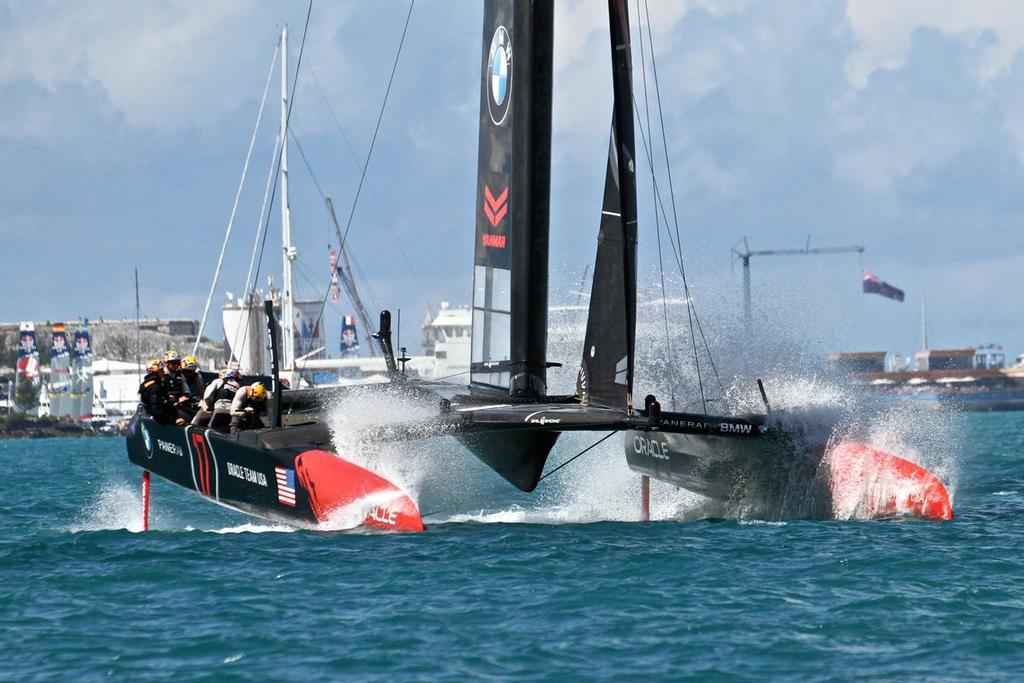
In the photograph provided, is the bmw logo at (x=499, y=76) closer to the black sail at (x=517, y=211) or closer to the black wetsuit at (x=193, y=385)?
the black sail at (x=517, y=211)

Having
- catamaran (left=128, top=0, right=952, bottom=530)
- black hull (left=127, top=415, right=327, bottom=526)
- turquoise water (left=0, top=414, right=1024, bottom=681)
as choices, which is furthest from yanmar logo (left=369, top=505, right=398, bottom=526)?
black hull (left=127, top=415, right=327, bottom=526)

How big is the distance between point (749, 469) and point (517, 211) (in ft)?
10.2

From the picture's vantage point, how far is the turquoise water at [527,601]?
707 centimetres

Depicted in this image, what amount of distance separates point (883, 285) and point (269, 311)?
91.7m

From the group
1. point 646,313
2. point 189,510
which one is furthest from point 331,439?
point 646,313

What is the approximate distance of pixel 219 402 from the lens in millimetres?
12828

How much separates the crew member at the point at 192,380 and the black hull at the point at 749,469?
15.6 feet

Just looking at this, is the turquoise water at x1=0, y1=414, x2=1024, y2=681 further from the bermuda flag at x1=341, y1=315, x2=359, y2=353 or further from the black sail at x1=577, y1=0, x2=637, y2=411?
the bermuda flag at x1=341, y1=315, x2=359, y2=353

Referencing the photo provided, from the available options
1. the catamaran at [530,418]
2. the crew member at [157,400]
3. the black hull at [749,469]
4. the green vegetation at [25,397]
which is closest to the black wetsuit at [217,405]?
the catamaran at [530,418]

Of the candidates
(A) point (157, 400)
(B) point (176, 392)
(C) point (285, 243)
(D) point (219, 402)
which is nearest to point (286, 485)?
(D) point (219, 402)

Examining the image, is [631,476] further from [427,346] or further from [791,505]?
[427,346]

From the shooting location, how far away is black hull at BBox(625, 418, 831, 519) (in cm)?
1181

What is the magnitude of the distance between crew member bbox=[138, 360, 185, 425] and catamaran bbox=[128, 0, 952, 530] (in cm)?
15

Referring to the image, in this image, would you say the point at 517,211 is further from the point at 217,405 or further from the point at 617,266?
the point at 217,405
